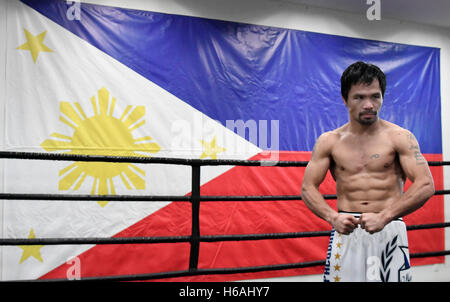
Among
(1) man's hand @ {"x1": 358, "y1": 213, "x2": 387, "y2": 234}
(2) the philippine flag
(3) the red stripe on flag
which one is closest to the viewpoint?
(1) man's hand @ {"x1": 358, "y1": 213, "x2": 387, "y2": 234}

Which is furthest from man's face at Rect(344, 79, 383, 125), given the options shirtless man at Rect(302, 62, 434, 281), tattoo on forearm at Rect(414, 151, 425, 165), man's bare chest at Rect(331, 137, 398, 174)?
tattoo on forearm at Rect(414, 151, 425, 165)

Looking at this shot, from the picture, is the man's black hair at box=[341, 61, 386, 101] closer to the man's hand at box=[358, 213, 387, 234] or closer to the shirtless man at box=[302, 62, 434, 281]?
the shirtless man at box=[302, 62, 434, 281]

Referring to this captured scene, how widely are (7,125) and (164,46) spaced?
1513 mm

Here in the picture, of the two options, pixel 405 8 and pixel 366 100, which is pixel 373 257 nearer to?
pixel 366 100

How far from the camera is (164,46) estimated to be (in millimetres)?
→ 3398

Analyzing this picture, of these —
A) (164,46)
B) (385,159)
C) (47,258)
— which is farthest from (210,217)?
(385,159)

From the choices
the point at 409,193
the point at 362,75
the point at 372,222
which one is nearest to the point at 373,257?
the point at 372,222

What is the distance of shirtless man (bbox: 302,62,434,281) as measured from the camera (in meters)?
1.44

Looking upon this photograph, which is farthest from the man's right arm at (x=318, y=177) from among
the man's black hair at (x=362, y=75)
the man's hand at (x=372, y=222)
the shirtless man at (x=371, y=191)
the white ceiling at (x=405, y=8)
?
the white ceiling at (x=405, y=8)

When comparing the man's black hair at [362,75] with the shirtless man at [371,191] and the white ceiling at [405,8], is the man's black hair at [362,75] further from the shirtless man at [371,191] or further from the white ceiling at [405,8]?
the white ceiling at [405,8]

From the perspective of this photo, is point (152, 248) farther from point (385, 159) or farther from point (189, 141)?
point (385, 159)

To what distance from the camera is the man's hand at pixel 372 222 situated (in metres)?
1.40

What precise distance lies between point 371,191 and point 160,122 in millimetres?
2216

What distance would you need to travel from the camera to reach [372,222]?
55.1 inches
